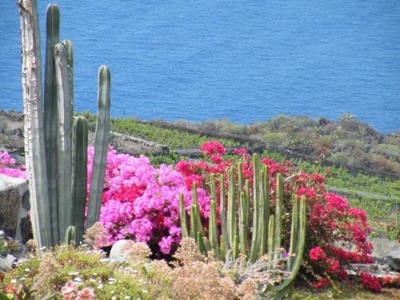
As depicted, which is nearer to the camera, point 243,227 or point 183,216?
point 183,216

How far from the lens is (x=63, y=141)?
6.40 meters

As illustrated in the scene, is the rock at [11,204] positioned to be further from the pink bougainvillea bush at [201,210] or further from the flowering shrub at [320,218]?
the flowering shrub at [320,218]

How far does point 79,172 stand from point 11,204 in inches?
21.2

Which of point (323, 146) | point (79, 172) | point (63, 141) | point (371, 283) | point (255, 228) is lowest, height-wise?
point (371, 283)

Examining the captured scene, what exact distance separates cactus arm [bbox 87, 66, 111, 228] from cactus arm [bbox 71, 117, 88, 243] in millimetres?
68

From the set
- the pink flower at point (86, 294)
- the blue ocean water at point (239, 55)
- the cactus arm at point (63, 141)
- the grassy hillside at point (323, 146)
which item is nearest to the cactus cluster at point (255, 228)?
the cactus arm at point (63, 141)

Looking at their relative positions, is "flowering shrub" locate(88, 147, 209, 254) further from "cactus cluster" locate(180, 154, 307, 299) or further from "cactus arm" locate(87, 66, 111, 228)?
"cactus arm" locate(87, 66, 111, 228)

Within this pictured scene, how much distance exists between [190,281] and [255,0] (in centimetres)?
2193

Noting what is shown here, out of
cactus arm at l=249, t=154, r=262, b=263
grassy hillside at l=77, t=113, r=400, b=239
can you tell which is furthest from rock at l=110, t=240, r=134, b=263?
grassy hillside at l=77, t=113, r=400, b=239

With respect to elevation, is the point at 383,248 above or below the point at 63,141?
below

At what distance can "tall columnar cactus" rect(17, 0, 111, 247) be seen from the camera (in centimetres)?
629

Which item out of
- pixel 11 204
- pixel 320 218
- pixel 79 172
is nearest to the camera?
pixel 11 204

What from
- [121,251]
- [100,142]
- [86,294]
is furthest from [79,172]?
[86,294]

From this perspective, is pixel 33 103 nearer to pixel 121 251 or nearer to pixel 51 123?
pixel 51 123
